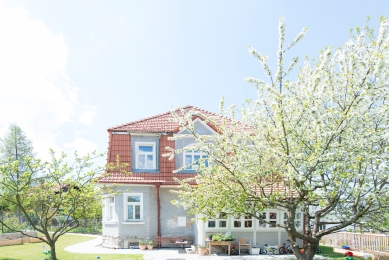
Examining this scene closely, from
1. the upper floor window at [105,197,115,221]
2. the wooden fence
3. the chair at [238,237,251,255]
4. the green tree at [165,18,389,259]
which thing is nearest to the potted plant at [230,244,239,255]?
the chair at [238,237,251,255]

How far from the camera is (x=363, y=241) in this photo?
45.3ft

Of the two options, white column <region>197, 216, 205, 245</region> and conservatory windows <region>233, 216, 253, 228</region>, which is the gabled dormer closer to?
white column <region>197, 216, 205, 245</region>

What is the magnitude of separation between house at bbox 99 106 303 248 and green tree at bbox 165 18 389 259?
6522 millimetres

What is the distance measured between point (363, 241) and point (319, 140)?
10.4 metres

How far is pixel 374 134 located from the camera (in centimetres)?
647

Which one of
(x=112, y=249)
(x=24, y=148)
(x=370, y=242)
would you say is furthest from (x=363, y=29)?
(x=24, y=148)

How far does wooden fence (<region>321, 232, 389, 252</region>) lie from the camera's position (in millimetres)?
12721

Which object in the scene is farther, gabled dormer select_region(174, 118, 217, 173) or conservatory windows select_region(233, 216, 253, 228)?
gabled dormer select_region(174, 118, 217, 173)

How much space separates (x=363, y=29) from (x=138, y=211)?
41.9ft

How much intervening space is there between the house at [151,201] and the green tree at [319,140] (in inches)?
257

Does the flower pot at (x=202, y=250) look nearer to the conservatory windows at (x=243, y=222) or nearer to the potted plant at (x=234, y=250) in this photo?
the potted plant at (x=234, y=250)

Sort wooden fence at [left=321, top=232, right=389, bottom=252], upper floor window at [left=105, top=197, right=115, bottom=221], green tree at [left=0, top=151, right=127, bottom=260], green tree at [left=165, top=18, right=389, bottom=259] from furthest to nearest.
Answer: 1. upper floor window at [left=105, top=197, right=115, bottom=221]
2. wooden fence at [left=321, top=232, right=389, bottom=252]
3. green tree at [left=0, top=151, right=127, bottom=260]
4. green tree at [left=165, top=18, right=389, bottom=259]

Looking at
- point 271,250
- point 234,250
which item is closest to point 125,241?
point 234,250

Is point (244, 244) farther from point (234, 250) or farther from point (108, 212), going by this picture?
point (108, 212)
